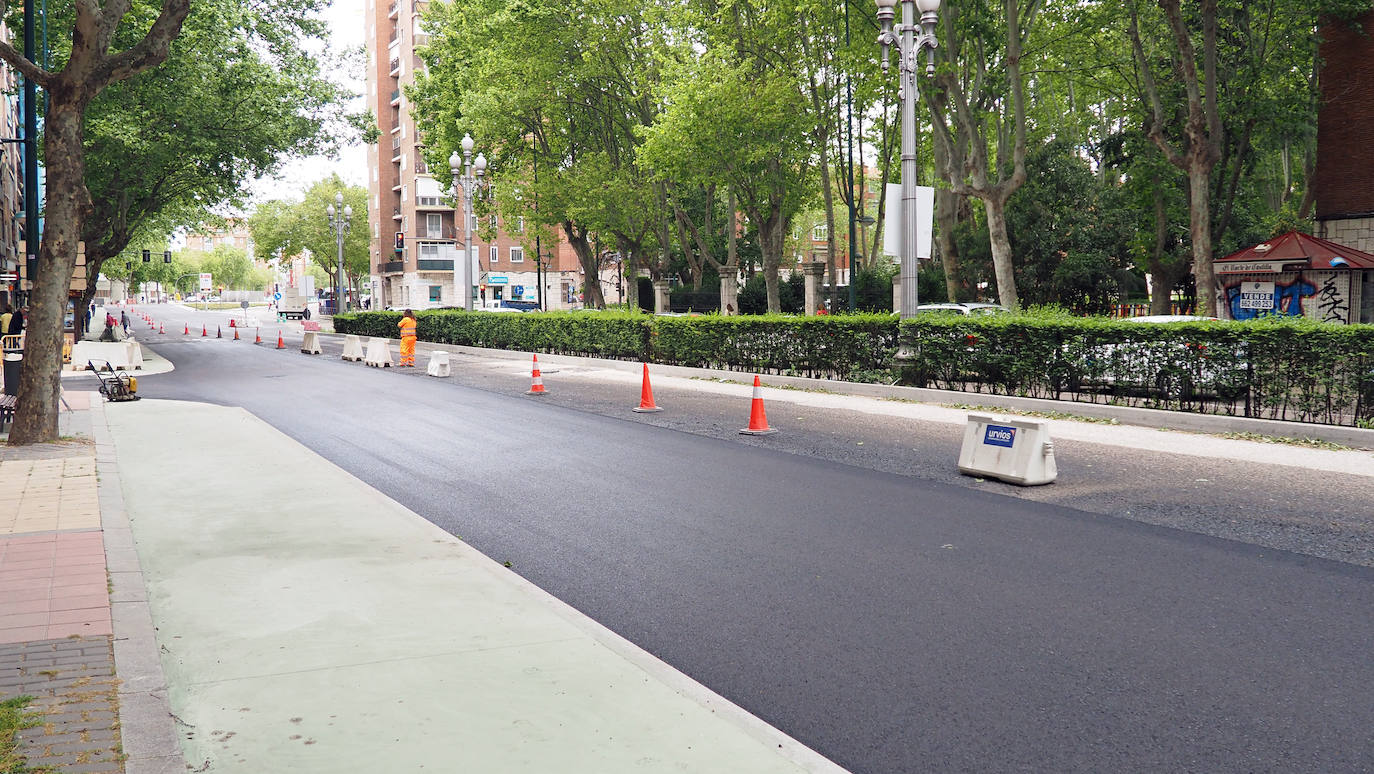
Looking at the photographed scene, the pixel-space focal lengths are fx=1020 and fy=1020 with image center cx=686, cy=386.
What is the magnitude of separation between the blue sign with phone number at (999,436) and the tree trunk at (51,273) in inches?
406

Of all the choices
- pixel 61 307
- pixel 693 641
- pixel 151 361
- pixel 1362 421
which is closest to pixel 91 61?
pixel 61 307

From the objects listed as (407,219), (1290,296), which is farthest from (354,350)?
(407,219)

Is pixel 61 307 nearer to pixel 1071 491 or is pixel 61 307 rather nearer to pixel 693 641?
pixel 693 641

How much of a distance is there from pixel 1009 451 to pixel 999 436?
0.70ft

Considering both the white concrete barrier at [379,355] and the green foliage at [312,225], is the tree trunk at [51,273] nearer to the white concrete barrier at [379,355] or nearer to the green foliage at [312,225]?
the white concrete barrier at [379,355]

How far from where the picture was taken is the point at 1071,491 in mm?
9453

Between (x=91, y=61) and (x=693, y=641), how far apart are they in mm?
10622

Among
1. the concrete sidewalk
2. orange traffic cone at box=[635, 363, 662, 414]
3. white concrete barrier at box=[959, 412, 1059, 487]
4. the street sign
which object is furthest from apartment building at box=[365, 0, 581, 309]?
the concrete sidewalk

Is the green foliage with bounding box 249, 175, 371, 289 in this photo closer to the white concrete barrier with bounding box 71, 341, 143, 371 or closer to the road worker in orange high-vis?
the white concrete barrier with bounding box 71, 341, 143, 371

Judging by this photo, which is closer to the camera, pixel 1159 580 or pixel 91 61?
pixel 1159 580

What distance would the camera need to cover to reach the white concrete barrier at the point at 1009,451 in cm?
972

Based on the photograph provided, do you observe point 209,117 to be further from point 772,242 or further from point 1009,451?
point 1009,451

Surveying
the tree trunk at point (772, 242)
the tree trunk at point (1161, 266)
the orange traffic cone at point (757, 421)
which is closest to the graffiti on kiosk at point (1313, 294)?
the tree trunk at point (1161, 266)

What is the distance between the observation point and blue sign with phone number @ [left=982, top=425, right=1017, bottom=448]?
391 inches
